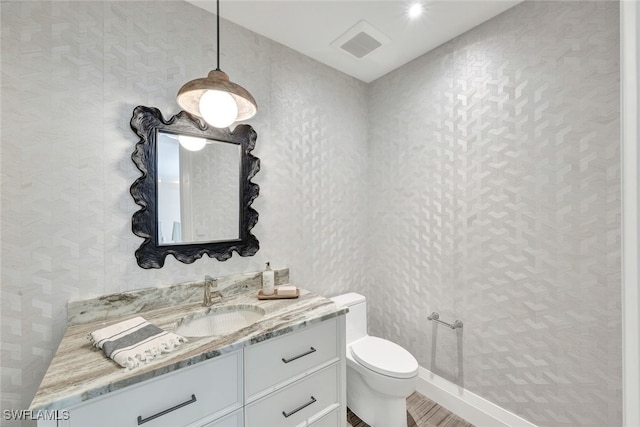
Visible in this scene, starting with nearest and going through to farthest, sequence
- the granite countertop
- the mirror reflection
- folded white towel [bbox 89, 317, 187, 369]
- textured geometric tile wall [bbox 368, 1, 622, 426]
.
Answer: the granite countertop
folded white towel [bbox 89, 317, 187, 369]
textured geometric tile wall [bbox 368, 1, 622, 426]
the mirror reflection

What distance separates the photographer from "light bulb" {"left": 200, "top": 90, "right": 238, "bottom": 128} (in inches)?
46.9

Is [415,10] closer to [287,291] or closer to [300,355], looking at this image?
[287,291]

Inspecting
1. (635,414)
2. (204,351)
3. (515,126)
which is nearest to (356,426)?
(204,351)

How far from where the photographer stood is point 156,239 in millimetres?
1455

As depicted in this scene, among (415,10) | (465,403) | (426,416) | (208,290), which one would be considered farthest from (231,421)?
(415,10)

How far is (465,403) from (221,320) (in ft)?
5.63

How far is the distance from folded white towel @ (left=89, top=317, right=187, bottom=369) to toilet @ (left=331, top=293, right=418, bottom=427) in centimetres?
115

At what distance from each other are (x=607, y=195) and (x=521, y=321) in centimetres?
81

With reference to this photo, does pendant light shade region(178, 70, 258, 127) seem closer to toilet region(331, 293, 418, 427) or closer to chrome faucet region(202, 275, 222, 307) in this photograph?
chrome faucet region(202, 275, 222, 307)

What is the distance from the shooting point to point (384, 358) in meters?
1.73

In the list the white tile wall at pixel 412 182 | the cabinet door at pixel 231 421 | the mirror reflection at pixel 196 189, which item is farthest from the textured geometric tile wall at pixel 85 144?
the cabinet door at pixel 231 421

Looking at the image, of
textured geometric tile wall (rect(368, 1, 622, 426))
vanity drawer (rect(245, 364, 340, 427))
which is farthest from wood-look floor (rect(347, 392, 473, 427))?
vanity drawer (rect(245, 364, 340, 427))

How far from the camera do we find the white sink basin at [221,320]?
54.7 inches

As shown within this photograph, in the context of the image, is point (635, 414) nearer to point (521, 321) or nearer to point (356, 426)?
point (521, 321)
